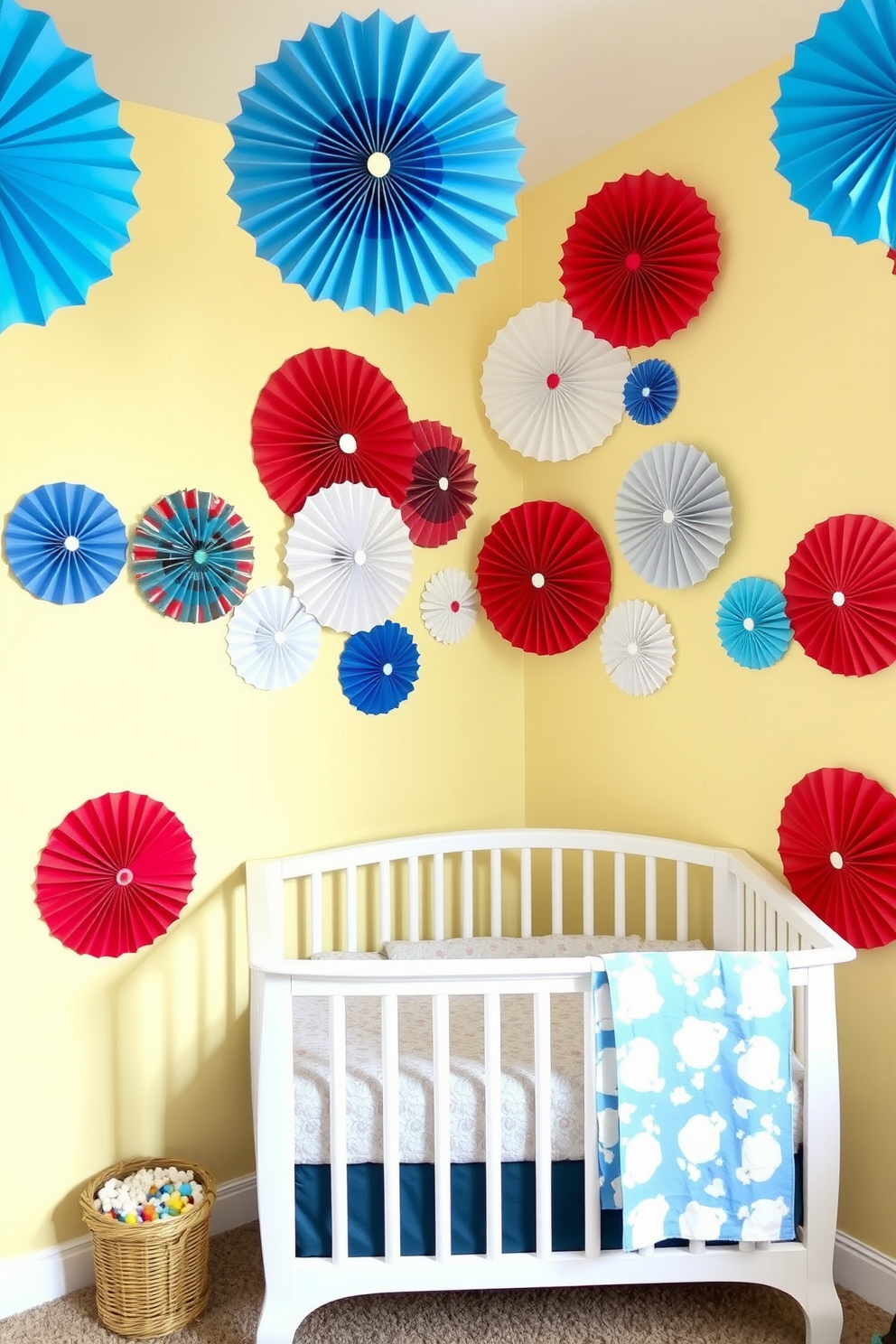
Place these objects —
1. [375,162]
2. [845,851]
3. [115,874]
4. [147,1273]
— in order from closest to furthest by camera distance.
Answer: [375,162] → [147,1273] → [845,851] → [115,874]

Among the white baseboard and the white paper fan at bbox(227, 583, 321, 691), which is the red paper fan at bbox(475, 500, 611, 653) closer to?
the white paper fan at bbox(227, 583, 321, 691)

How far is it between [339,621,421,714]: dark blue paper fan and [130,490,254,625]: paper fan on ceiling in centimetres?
33

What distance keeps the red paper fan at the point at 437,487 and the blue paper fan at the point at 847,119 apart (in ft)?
4.92

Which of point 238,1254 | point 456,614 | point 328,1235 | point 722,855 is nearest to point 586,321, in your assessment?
point 456,614

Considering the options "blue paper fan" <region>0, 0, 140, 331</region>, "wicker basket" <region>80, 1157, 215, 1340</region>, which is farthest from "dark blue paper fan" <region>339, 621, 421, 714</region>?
"blue paper fan" <region>0, 0, 140, 331</region>

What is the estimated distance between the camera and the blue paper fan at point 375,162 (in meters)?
1.28

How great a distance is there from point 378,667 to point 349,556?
0.95 ft

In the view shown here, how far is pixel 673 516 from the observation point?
2.55 metres

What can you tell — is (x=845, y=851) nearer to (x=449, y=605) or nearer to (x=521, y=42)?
(x=449, y=605)

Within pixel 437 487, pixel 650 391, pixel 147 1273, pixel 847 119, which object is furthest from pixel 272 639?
pixel 847 119

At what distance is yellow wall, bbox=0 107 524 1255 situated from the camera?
7.25 feet

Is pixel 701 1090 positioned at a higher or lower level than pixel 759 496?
lower

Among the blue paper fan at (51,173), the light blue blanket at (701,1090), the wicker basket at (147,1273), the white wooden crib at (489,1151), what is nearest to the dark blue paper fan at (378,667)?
the white wooden crib at (489,1151)

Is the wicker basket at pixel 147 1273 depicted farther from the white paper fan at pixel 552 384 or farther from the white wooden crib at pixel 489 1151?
the white paper fan at pixel 552 384
